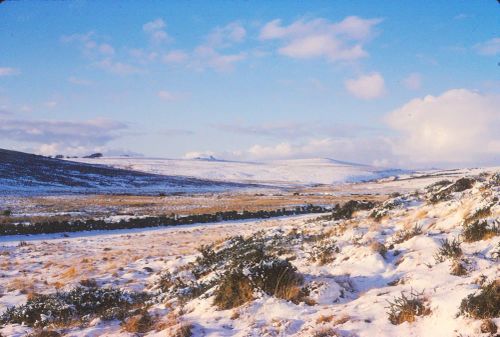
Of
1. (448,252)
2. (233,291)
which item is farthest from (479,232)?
(233,291)

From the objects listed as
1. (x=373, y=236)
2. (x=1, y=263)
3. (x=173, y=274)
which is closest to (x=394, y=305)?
(x=373, y=236)

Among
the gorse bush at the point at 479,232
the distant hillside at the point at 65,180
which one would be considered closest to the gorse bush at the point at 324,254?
the gorse bush at the point at 479,232

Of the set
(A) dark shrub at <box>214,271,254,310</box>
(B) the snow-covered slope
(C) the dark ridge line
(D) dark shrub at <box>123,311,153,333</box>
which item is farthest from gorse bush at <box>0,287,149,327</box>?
(B) the snow-covered slope

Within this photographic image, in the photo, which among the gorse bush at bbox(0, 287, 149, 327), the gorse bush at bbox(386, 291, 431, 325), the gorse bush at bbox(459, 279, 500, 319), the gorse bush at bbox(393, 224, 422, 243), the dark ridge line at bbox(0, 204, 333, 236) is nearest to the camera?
the gorse bush at bbox(459, 279, 500, 319)

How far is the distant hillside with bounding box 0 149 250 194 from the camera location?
7794 centimetres

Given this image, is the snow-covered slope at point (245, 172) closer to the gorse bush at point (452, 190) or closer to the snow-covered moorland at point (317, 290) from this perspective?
the gorse bush at point (452, 190)

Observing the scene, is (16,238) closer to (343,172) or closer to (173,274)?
(173,274)

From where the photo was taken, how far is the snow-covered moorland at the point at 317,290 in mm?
6312

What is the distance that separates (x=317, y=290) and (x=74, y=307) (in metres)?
5.64

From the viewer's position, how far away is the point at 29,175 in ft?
296

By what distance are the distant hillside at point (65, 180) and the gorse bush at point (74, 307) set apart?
64.4 meters

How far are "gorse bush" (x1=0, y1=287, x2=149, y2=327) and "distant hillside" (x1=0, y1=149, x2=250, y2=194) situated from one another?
64.4 meters

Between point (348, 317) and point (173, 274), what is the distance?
779 centimetres

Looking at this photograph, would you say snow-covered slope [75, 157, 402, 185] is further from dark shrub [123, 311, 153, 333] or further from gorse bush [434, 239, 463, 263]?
dark shrub [123, 311, 153, 333]
